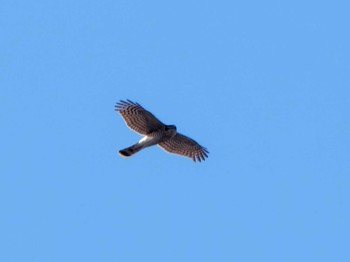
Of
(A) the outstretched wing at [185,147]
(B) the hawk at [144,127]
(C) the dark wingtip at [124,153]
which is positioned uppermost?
(A) the outstretched wing at [185,147]

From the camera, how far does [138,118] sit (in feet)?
135

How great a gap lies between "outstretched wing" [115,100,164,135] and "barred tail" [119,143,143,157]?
1.73 ft

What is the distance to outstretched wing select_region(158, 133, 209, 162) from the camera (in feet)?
140

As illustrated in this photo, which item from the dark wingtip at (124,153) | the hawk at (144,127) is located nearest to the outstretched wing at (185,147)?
the hawk at (144,127)

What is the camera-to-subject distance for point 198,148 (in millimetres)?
43406

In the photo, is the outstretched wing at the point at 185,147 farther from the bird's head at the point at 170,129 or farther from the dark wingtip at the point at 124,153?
the dark wingtip at the point at 124,153

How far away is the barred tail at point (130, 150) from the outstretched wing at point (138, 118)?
53cm

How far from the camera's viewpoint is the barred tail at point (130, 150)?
40844mm

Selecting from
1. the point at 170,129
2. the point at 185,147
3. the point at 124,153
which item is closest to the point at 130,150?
the point at 124,153

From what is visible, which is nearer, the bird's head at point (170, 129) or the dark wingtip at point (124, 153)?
the dark wingtip at point (124, 153)

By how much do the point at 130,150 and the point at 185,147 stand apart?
9.54ft

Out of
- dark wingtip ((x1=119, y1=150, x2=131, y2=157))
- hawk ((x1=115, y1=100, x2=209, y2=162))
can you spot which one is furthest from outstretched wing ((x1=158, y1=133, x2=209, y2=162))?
dark wingtip ((x1=119, y1=150, x2=131, y2=157))

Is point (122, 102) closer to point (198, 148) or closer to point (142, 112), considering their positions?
point (142, 112)

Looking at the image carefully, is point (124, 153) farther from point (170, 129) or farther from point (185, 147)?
point (185, 147)
